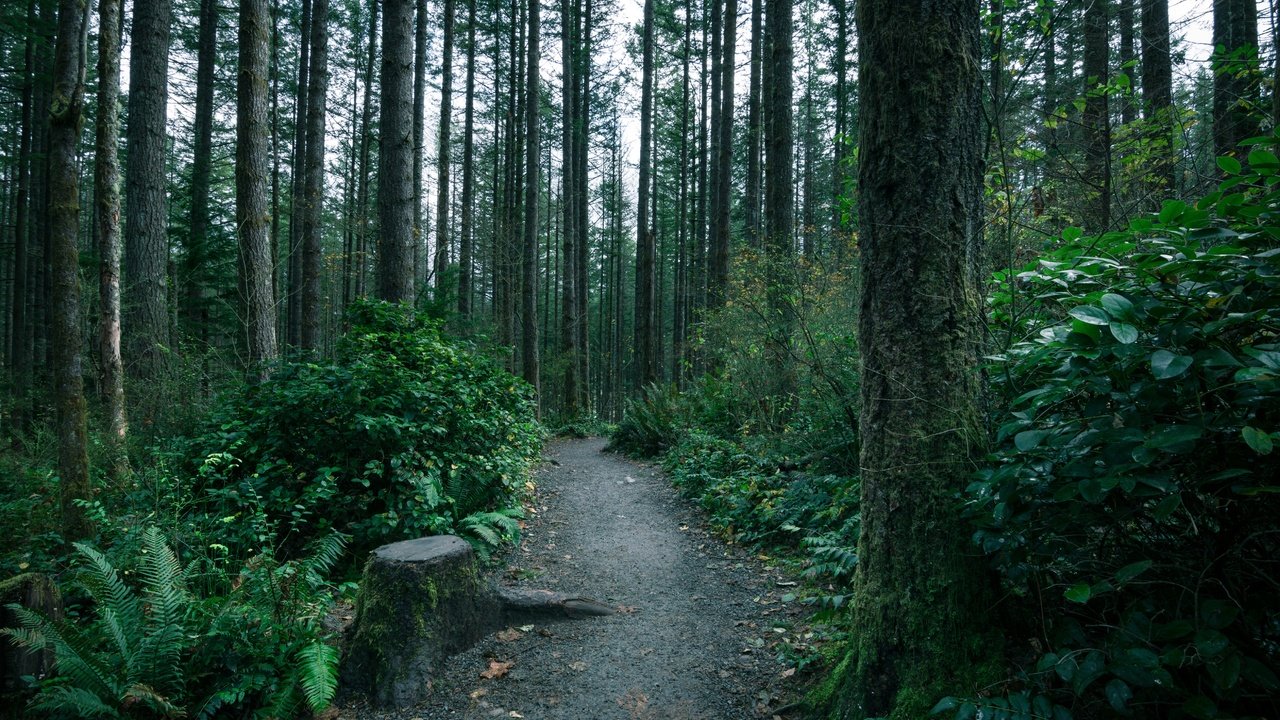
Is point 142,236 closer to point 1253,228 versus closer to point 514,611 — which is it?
point 514,611

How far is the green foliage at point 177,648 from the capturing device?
9.52ft

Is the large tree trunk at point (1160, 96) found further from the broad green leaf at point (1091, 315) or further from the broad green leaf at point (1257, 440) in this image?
the broad green leaf at point (1257, 440)

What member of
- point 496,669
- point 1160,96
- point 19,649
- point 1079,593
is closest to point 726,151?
point 1160,96

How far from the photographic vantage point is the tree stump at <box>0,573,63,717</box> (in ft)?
10.1

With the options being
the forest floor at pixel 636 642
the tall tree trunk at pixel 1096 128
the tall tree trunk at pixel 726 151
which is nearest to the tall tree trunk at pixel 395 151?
the forest floor at pixel 636 642

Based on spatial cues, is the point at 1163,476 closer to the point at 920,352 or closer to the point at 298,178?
the point at 920,352

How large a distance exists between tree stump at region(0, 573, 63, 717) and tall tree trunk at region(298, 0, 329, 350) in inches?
418

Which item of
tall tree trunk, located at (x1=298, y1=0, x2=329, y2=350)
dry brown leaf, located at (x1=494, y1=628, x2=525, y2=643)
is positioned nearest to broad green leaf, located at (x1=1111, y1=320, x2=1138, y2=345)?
dry brown leaf, located at (x1=494, y1=628, x2=525, y2=643)

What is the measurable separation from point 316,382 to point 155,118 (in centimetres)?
→ 709

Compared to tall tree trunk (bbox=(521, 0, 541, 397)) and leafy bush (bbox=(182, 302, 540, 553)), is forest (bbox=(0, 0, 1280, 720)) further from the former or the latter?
tall tree trunk (bbox=(521, 0, 541, 397))

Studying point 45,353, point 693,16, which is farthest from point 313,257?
point 693,16

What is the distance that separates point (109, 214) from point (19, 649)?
6.36 m

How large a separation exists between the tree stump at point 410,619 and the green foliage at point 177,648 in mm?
292

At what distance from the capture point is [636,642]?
415 cm
